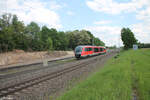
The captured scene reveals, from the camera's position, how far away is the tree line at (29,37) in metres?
33.9

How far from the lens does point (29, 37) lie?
47.1 m

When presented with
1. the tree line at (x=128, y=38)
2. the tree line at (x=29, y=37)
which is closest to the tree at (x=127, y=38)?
the tree line at (x=128, y=38)

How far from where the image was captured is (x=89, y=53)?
30938 mm

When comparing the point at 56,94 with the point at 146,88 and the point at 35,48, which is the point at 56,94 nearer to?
the point at 146,88

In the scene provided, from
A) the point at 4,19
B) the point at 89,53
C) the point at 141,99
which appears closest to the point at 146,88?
the point at 141,99

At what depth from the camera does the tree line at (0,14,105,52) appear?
33931mm

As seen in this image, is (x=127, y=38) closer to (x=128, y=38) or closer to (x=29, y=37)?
(x=128, y=38)

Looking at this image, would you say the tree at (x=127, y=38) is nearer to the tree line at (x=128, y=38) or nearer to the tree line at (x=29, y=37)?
the tree line at (x=128, y=38)

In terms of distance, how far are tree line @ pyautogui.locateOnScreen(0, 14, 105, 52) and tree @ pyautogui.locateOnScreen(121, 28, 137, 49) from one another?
20.9 metres

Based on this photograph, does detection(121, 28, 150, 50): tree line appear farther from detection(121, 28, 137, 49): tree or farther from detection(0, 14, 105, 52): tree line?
detection(0, 14, 105, 52): tree line

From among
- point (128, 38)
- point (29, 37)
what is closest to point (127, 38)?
point (128, 38)

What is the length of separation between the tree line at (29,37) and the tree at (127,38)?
20856 millimetres

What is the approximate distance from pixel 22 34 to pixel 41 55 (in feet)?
36.4

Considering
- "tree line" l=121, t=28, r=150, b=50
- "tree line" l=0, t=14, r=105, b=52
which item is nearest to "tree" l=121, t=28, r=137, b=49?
"tree line" l=121, t=28, r=150, b=50
